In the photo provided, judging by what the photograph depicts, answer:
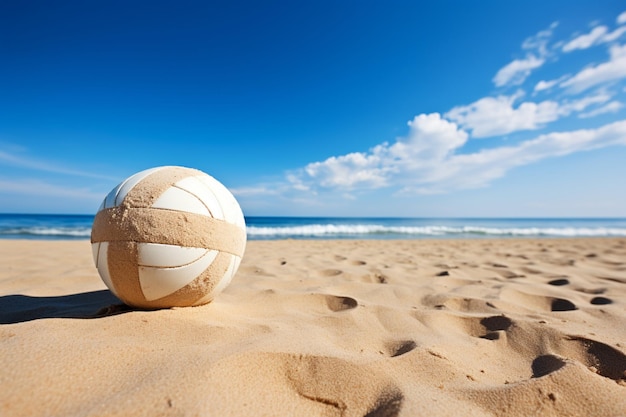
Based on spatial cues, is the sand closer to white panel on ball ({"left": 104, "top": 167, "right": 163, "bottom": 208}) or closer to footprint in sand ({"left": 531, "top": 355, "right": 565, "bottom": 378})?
footprint in sand ({"left": 531, "top": 355, "right": 565, "bottom": 378})

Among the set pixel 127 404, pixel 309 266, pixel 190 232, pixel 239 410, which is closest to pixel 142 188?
pixel 190 232

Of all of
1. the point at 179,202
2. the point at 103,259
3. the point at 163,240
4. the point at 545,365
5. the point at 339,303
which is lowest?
the point at 545,365

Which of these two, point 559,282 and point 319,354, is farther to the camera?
point 559,282

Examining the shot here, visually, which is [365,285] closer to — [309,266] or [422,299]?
[422,299]

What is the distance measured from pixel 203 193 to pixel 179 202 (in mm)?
212

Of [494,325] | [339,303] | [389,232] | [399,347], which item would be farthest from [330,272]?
[389,232]

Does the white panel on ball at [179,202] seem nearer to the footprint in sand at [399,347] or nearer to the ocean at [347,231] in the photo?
the footprint in sand at [399,347]

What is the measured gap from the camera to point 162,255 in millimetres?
2350

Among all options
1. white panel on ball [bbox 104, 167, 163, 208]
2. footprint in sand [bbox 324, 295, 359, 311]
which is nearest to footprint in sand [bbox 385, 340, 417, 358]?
footprint in sand [bbox 324, 295, 359, 311]

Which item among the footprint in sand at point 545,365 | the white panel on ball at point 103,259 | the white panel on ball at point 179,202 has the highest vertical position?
the white panel on ball at point 179,202

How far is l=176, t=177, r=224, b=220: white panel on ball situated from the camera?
2.57m

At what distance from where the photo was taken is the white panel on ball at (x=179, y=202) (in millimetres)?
2430

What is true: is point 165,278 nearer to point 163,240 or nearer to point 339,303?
point 163,240

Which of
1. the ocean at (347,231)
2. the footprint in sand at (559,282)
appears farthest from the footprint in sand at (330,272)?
the ocean at (347,231)
